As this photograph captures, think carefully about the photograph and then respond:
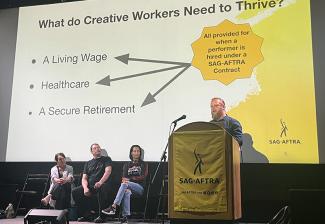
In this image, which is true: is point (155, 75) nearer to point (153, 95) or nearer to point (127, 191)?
point (153, 95)

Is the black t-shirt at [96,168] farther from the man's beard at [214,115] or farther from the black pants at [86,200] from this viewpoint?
the man's beard at [214,115]

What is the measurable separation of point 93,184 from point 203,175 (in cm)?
323

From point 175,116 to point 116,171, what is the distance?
108 centimetres

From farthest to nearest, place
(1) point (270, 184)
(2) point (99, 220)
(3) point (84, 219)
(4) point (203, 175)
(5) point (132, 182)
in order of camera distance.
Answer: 1. (3) point (84, 219)
2. (5) point (132, 182)
3. (2) point (99, 220)
4. (1) point (270, 184)
5. (4) point (203, 175)

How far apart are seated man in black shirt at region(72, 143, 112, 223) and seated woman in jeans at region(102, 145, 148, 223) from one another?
0.21 meters

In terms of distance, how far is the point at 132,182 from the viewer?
5.06 metres

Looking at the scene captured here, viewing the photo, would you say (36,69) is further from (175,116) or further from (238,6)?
(238,6)

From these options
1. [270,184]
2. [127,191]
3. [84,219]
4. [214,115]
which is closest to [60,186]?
[84,219]

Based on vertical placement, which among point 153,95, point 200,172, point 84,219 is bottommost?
point 84,219

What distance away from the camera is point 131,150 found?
507 centimetres

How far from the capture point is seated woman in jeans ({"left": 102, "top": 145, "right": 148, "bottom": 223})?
4.99 meters

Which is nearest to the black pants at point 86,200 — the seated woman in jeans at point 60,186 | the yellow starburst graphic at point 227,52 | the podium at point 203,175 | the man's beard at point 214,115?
the seated woman in jeans at point 60,186

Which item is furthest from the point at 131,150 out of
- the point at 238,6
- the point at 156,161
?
the point at 238,6

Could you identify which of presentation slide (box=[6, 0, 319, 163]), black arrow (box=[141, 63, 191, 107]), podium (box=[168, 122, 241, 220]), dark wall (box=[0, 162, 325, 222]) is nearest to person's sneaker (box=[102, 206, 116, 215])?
presentation slide (box=[6, 0, 319, 163])
